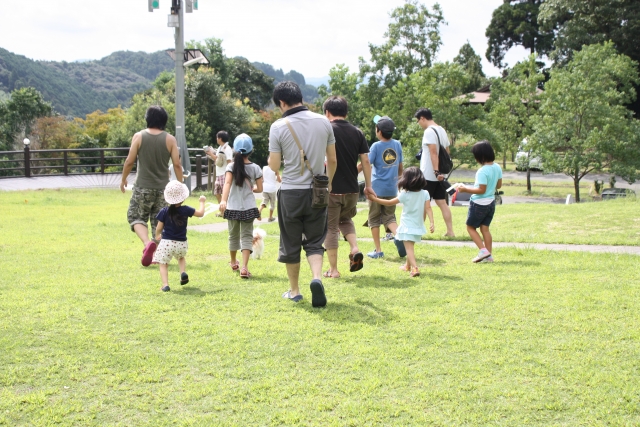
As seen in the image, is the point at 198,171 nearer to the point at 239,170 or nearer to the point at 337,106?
the point at 239,170

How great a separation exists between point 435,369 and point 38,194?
17.3 meters

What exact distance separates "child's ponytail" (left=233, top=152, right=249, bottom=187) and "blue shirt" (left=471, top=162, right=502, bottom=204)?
2773 millimetres

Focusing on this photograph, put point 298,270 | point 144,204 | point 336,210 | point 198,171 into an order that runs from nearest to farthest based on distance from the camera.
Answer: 1. point 298,270
2. point 336,210
3. point 144,204
4. point 198,171

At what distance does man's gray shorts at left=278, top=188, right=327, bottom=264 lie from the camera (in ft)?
18.0

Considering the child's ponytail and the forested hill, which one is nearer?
the child's ponytail

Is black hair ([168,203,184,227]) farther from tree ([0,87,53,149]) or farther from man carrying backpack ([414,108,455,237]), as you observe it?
tree ([0,87,53,149])

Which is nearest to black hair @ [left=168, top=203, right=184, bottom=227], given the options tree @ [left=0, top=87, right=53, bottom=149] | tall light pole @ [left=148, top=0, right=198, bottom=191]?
tall light pole @ [left=148, top=0, right=198, bottom=191]

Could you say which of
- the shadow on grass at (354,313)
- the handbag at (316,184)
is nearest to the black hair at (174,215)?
A: the handbag at (316,184)

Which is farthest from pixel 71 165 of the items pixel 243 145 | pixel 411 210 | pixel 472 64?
pixel 472 64

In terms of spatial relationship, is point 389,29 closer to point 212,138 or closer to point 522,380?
point 212,138

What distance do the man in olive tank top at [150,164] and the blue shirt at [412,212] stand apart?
277 cm

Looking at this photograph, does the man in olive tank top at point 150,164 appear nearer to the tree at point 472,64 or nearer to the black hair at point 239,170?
the black hair at point 239,170

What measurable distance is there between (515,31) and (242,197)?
184 feet

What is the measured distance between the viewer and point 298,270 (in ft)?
18.6
